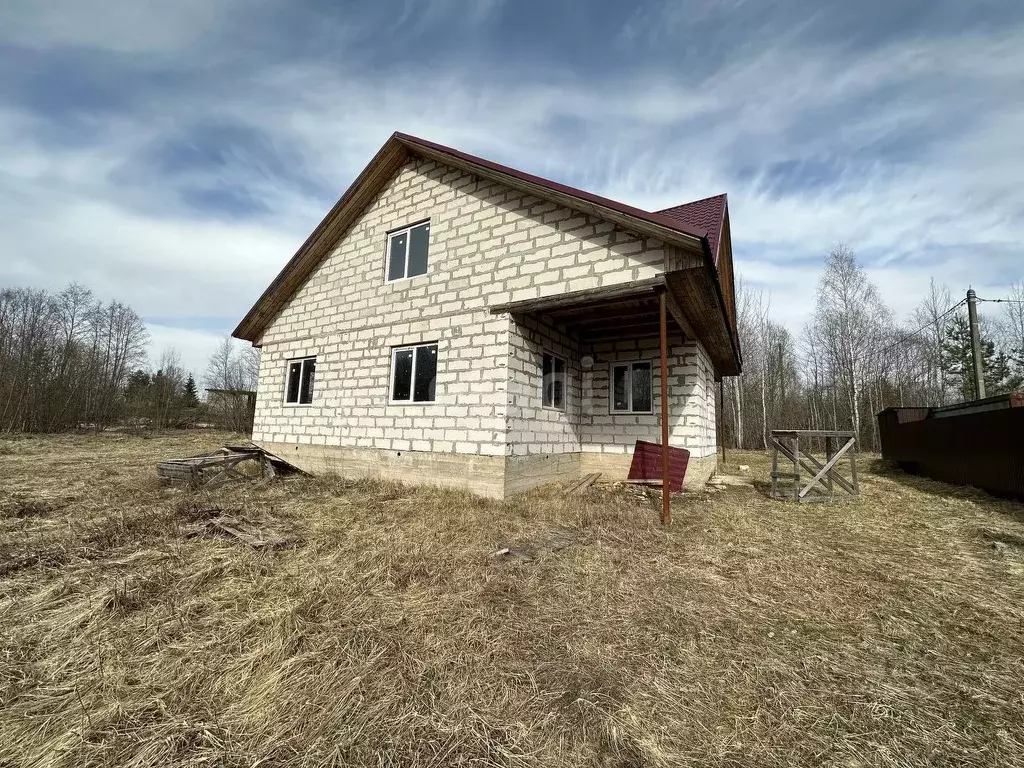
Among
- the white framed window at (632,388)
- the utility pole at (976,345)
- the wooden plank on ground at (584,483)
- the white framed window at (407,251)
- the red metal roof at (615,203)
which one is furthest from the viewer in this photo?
the utility pole at (976,345)

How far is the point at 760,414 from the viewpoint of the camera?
27.5 metres

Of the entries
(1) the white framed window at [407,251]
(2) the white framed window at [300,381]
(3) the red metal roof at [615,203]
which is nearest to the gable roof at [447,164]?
(3) the red metal roof at [615,203]

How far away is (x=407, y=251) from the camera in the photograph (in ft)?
32.7

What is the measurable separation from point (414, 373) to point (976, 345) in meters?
18.1

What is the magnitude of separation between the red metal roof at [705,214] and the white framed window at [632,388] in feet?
10.0

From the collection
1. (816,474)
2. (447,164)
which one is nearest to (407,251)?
(447,164)

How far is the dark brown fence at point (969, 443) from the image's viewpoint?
27.1 feet

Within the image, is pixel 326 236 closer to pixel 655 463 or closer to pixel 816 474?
pixel 655 463

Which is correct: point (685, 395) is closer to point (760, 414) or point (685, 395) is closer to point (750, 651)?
point (750, 651)

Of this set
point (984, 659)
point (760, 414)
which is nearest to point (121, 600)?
point (984, 659)

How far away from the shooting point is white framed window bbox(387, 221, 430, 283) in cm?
975

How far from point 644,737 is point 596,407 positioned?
8443 millimetres

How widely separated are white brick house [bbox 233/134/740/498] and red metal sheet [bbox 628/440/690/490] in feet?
1.23

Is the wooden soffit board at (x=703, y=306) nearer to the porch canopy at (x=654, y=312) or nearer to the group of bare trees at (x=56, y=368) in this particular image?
the porch canopy at (x=654, y=312)
